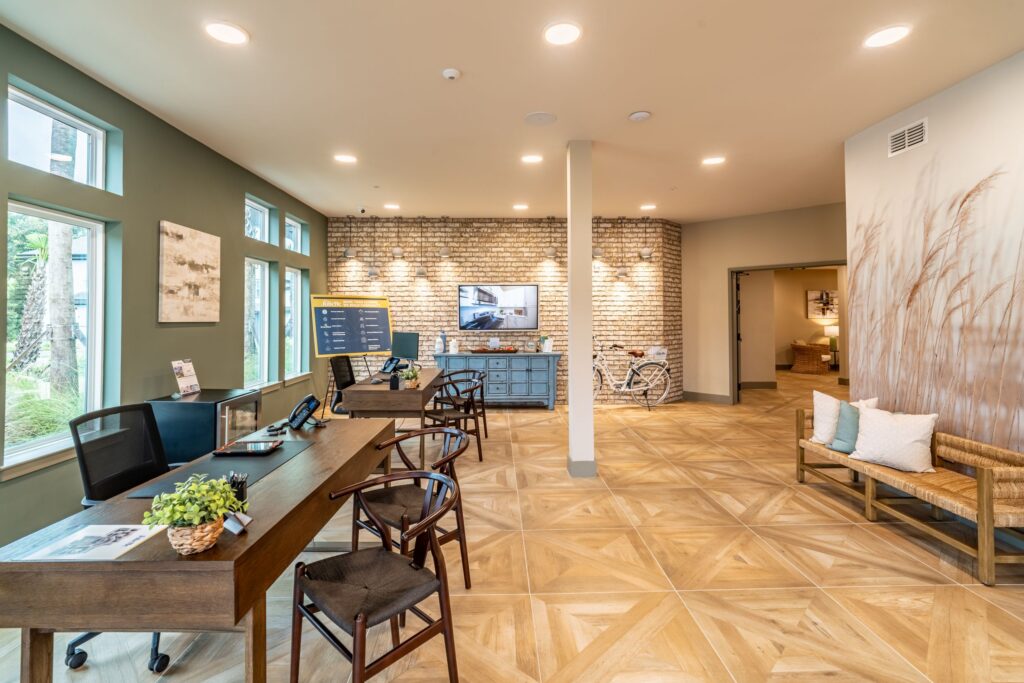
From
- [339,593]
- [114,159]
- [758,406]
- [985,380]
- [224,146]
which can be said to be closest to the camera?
[339,593]

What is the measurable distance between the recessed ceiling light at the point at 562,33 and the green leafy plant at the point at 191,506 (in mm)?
2851

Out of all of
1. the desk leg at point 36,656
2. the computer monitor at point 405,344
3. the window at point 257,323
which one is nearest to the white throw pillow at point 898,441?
the desk leg at point 36,656

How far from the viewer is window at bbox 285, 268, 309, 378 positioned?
277 inches

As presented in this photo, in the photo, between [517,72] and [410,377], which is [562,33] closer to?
[517,72]

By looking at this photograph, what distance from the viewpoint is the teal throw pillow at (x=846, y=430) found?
367cm

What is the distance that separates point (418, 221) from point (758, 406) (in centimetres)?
644

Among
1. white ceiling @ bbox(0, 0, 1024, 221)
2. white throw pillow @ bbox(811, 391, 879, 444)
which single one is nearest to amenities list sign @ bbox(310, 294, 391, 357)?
white ceiling @ bbox(0, 0, 1024, 221)

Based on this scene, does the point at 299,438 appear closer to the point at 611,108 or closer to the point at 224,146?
the point at 611,108

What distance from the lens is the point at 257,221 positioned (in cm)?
613

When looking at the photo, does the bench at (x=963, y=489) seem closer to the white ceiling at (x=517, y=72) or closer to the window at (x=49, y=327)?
the white ceiling at (x=517, y=72)

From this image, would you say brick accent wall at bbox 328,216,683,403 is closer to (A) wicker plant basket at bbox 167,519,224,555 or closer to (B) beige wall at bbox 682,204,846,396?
(B) beige wall at bbox 682,204,846,396

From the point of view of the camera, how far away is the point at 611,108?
12.6ft

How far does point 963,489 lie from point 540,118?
389 centimetres

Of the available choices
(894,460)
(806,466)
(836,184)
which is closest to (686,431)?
(806,466)
